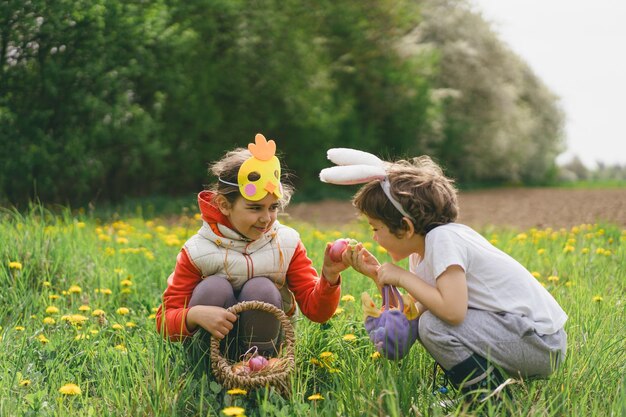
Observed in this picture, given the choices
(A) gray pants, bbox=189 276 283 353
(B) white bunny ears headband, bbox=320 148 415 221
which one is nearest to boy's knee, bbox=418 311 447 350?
(B) white bunny ears headband, bbox=320 148 415 221

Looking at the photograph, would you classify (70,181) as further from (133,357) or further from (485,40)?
(485,40)

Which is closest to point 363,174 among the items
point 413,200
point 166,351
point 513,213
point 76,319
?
point 413,200

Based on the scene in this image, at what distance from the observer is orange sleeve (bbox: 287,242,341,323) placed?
274 centimetres

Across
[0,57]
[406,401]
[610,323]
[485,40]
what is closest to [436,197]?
[406,401]

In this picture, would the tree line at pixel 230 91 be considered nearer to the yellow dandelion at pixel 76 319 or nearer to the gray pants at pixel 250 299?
the gray pants at pixel 250 299

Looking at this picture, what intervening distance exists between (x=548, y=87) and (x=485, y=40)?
15.6 feet

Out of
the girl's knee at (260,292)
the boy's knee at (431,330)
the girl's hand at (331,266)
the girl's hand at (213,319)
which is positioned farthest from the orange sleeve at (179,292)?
→ the boy's knee at (431,330)

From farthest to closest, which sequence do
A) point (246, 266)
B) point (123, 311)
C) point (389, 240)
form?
1. point (123, 311)
2. point (246, 266)
3. point (389, 240)

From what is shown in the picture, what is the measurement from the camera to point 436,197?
2443 mm

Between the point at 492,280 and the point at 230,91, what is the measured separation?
9.11 meters

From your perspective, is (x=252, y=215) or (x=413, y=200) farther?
(x=252, y=215)

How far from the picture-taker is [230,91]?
11.1 meters

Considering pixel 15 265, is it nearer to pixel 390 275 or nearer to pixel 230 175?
pixel 230 175

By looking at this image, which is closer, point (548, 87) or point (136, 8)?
point (136, 8)
